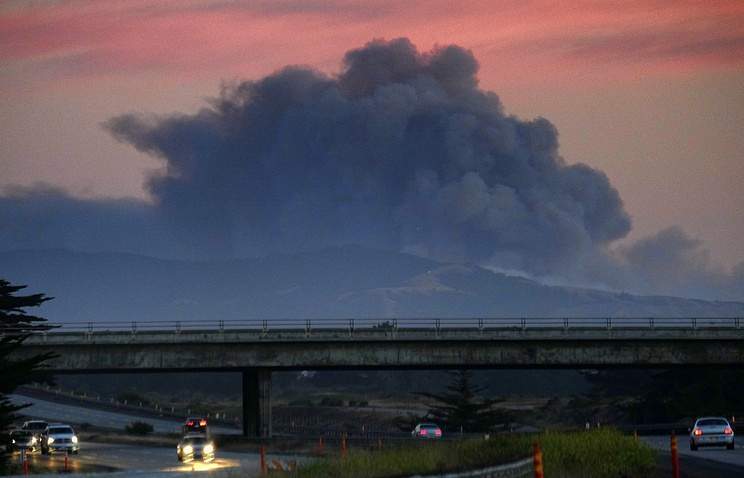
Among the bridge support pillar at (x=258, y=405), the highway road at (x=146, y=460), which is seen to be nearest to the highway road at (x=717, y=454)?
the highway road at (x=146, y=460)

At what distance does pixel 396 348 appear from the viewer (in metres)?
93.4

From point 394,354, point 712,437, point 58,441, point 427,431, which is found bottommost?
point 712,437

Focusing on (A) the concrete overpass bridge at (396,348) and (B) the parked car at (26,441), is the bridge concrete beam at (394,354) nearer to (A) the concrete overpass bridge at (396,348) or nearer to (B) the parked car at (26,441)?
(A) the concrete overpass bridge at (396,348)

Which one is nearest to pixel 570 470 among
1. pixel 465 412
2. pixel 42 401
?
pixel 465 412

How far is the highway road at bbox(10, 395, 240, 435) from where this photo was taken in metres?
138

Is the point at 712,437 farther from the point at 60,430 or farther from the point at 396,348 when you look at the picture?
the point at 60,430

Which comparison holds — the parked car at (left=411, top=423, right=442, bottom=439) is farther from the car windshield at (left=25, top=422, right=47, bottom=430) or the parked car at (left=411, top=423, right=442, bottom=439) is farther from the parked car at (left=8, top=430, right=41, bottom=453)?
the car windshield at (left=25, top=422, right=47, bottom=430)

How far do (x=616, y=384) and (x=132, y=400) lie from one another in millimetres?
64776

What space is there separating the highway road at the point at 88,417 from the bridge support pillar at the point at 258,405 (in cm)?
3471

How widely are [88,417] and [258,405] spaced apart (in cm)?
5537

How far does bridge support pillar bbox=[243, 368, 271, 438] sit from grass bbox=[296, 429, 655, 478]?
170 ft

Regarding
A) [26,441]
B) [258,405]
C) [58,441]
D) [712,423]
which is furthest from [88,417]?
[712,423]

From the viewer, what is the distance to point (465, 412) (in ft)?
387

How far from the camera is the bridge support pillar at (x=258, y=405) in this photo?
95.8 m
